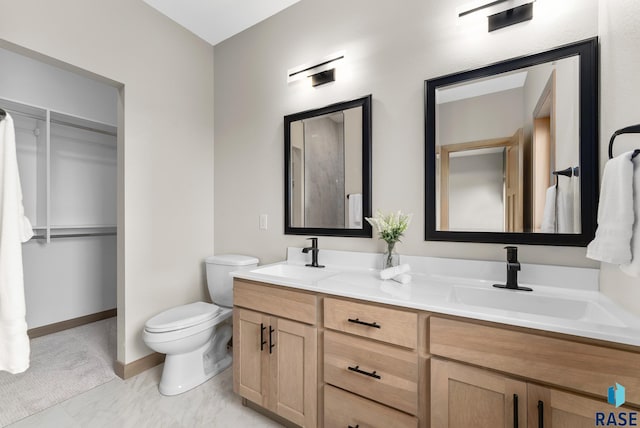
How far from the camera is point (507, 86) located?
143cm

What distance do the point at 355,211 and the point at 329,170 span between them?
354 millimetres

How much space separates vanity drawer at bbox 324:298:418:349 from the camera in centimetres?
113

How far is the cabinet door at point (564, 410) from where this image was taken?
0.82m

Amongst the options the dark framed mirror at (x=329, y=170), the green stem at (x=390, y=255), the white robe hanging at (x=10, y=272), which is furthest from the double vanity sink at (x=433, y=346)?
the white robe hanging at (x=10, y=272)

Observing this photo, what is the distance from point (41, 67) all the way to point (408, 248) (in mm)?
3591

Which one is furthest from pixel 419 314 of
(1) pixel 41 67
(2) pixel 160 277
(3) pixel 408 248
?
(1) pixel 41 67

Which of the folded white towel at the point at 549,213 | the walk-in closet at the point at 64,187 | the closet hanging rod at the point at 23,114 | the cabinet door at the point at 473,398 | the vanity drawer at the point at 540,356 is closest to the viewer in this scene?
the vanity drawer at the point at 540,356

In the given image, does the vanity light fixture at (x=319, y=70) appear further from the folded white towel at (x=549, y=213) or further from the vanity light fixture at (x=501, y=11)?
the folded white towel at (x=549, y=213)

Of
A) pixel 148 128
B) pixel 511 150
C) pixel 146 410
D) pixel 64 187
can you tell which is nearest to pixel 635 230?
pixel 511 150

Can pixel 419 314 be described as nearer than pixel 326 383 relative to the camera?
Yes

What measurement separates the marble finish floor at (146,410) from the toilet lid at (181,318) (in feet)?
1.48

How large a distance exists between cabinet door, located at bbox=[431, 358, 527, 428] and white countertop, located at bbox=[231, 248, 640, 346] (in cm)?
20

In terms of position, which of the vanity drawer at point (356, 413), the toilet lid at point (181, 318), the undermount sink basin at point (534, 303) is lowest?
the vanity drawer at point (356, 413)

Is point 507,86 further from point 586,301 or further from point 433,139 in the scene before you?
point 586,301
